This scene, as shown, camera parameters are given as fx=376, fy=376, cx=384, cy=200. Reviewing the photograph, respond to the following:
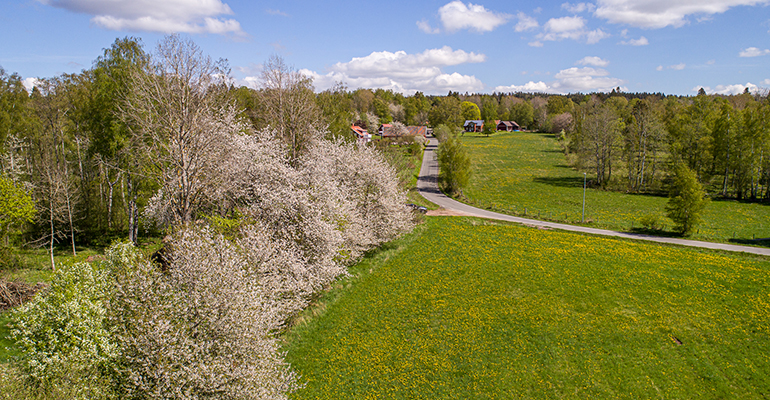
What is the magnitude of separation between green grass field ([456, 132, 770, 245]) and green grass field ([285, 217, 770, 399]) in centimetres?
1056

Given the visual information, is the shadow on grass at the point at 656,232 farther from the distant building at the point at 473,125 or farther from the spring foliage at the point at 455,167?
the distant building at the point at 473,125

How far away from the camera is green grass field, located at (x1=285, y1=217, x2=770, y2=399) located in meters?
16.5

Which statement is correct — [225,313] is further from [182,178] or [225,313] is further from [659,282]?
[659,282]

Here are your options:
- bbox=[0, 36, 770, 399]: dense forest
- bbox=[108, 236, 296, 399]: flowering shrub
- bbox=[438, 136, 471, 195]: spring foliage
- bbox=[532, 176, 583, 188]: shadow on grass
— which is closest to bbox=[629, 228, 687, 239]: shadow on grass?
bbox=[0, 36, 770, 399]: dense forest

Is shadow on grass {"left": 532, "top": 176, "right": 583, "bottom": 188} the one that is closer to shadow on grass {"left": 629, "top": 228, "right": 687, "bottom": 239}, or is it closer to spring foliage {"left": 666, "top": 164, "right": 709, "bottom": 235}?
shadow on grass {"left": 629, "top": 228, "right": 687, "bottom": 239}

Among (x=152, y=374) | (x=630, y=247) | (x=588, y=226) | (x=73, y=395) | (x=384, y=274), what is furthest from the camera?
(x=588, y=226)

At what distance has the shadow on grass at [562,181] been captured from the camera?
6281cm

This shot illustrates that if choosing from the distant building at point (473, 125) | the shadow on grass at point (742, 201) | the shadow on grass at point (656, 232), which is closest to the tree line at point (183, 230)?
the shadow on grass at point (656, 232)

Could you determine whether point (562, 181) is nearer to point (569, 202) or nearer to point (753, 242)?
point (569, 202)

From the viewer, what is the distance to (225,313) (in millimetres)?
11680

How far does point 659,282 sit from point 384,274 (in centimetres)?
1917

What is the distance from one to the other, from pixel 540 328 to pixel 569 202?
36.6 m

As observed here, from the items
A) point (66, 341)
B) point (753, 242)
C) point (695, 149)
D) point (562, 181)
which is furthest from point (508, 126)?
point (66, 341)

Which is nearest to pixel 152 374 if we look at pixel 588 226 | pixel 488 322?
pixel 488 322
